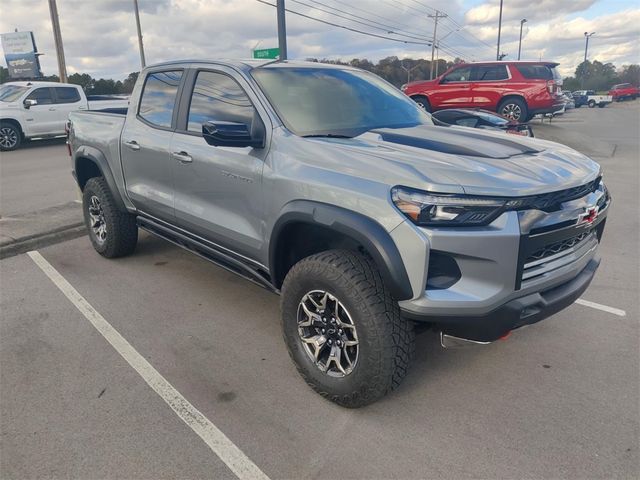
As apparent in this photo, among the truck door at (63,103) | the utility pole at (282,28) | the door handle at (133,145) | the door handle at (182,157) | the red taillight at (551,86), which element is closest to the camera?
the door handle at (182,157)

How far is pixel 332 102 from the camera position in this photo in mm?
3566

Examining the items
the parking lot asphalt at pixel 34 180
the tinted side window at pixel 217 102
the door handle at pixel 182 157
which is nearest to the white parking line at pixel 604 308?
the tinted side window at pixel 217 102

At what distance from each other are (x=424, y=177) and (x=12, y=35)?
42541 millimetres

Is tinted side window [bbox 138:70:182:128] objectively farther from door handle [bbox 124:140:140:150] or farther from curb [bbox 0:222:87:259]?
curb [bbox 0:222:87:259]

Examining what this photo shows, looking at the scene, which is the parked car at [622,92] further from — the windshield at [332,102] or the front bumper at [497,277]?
the front bumper at [497,277]

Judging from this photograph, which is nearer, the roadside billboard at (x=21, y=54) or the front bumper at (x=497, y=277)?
the front bumper at (x=497, y=277)

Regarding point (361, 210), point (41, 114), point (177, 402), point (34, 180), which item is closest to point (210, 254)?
point (177, 402)

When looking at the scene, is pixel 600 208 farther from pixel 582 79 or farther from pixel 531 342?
pixel 582 79

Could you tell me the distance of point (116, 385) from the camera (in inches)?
123

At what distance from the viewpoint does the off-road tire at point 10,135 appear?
1488 cm

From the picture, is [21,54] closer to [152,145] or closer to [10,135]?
[10,135]

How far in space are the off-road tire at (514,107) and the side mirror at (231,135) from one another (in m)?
12.5

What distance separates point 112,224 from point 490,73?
1225 cm

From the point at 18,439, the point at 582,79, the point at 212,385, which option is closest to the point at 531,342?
the point at 212,385
